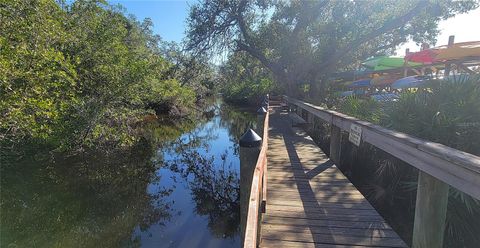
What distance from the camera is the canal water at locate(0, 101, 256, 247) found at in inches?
243

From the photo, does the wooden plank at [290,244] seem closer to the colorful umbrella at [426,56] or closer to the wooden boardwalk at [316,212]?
the wooden boardwalk at [316,212]

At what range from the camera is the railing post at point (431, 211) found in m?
2.56

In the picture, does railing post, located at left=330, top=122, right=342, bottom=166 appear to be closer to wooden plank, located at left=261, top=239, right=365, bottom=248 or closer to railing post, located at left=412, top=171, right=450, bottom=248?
wooden plank, located at left=261, top=239, right=365, bottom=248

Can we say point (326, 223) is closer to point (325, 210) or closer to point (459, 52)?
point (325, 210)

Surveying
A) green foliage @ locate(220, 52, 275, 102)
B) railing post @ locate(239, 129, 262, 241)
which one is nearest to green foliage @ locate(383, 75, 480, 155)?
railing post @ locate(239, 129, 262, 241)

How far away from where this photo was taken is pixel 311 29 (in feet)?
56.5

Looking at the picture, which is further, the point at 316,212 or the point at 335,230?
the point at 316,212

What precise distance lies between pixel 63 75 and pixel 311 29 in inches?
540

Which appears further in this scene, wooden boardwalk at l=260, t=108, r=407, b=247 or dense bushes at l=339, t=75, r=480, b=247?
dense bushes at l=339, t=75, r=480, b=247

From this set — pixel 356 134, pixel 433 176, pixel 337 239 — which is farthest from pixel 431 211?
pixel 356 134

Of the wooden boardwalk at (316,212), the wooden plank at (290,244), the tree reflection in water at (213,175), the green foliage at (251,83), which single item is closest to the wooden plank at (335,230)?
the wooden boardwalk at (316,212)

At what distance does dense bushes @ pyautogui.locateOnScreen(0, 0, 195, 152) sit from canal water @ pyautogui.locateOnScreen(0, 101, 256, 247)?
1.00 metres

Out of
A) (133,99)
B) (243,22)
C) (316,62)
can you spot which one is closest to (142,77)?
(133,99)

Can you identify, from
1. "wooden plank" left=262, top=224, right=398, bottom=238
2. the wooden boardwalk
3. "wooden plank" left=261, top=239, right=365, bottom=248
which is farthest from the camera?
"wooden plank" left=262, top=224, right=398, bottom=238
